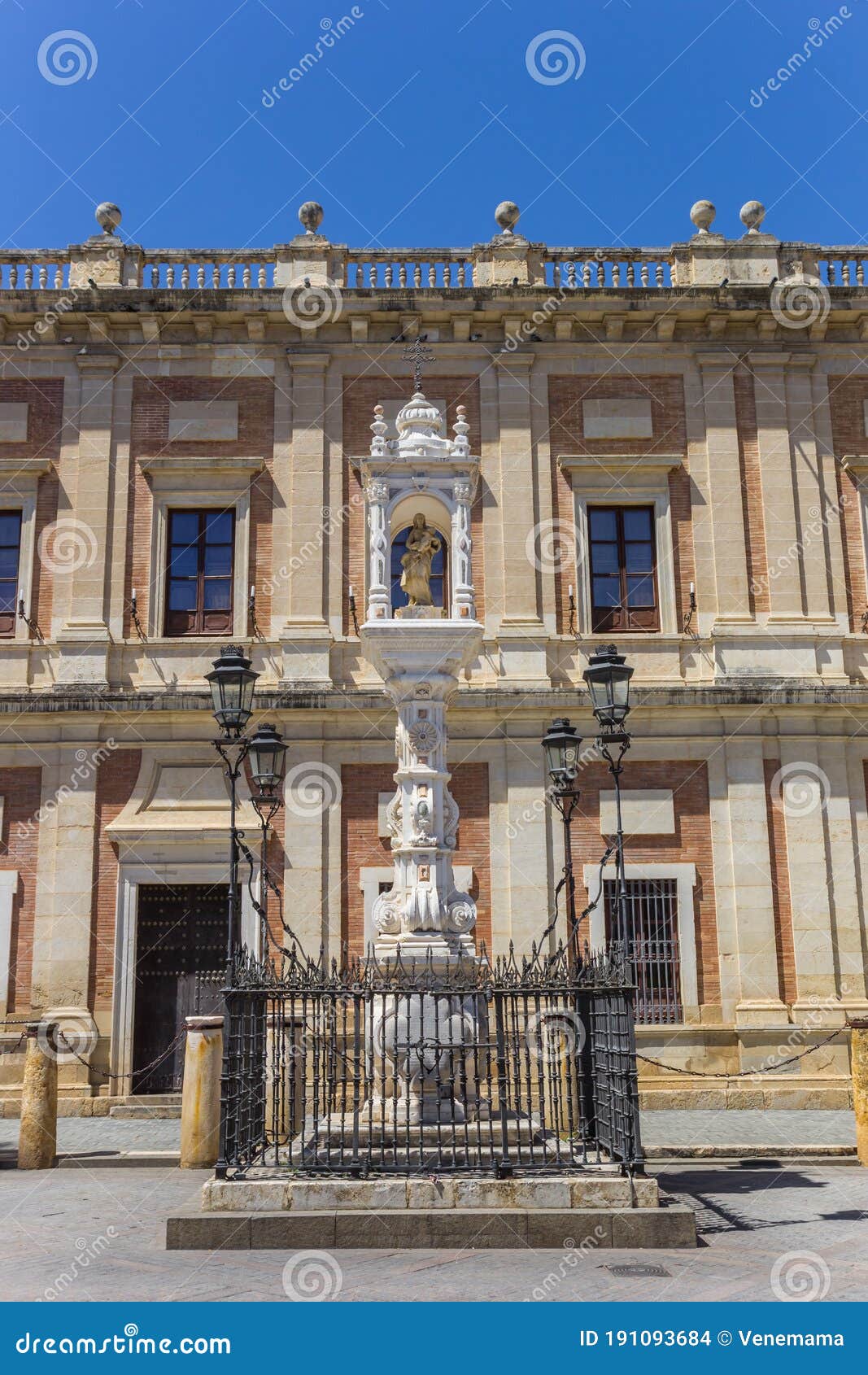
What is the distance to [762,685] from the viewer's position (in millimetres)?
18156

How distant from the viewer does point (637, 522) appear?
19.2 metres

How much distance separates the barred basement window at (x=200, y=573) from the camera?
61.8ft

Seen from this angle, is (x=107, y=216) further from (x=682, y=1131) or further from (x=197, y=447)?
(x=682, y=1131)

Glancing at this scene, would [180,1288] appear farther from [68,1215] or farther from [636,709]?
[636,709]

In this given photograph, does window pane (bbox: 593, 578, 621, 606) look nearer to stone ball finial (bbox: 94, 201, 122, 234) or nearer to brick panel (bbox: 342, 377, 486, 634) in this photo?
brick panel (bbox: 342, 377, 486, 634)

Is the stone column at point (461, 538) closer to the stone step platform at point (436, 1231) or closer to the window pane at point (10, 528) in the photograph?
the stone step platform at point (436, 1231)

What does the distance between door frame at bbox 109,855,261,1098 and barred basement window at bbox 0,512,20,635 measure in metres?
3.94

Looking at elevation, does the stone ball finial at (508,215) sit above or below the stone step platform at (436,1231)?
above

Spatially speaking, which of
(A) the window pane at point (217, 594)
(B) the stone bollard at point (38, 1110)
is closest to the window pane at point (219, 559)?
(A) the window pane at point (217, 594)

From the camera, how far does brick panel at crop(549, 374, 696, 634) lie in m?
18.9

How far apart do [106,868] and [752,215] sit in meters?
13.5

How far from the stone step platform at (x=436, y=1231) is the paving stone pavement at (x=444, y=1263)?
0.11 meters

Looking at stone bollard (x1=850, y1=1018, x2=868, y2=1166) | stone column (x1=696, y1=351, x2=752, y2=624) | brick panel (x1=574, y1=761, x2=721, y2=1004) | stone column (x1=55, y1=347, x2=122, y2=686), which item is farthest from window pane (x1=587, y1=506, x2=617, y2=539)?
stone bollard (x1=850, y1=1018, x2=868, y2=1166)

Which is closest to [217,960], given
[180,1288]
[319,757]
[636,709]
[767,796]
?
[319,757]
